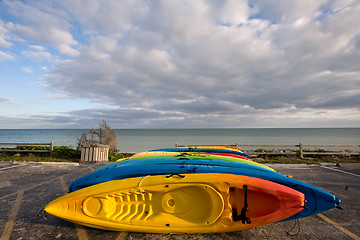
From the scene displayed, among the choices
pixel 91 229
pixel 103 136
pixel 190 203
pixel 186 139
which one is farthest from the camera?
pixel 186 139

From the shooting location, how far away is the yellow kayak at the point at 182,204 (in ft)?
10.3

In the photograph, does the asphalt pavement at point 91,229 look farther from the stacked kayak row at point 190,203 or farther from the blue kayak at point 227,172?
the blue kayak at point 227,172

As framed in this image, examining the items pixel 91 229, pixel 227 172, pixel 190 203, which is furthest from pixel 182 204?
pixel 91 229

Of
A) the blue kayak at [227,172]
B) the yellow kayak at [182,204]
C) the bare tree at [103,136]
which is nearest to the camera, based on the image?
the yellow kayak at [182,204]

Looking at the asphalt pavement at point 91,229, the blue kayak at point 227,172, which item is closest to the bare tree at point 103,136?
the asphalt pavement at point 91,229

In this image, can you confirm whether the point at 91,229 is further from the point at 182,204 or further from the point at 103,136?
the point at 103,136

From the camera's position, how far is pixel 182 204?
3.32 metres

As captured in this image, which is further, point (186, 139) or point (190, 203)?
point (186, 139)

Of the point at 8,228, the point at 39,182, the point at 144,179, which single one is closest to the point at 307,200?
the point at 144,179

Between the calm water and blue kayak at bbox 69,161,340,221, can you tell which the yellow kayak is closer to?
blue kayak at bbox 69,161,340,221

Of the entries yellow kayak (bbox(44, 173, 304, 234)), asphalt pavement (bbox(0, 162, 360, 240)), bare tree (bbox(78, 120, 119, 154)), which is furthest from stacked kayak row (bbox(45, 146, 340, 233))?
bare tree (bbox(78, 120, 119, 154))

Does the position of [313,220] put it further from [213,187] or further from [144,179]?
[144,179]

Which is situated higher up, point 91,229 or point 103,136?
point 103,136

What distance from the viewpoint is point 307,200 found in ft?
11.2
